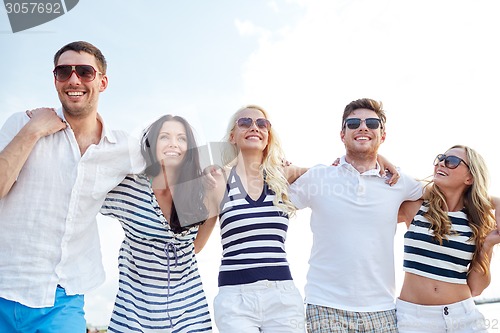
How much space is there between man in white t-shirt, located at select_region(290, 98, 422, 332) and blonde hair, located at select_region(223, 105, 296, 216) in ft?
0.82

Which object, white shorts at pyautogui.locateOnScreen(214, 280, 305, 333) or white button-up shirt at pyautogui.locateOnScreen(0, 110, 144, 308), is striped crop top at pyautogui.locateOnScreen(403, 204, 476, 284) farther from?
white button-up shirt at pyautogui.locateOnScreen(0, 110, 144, 308)

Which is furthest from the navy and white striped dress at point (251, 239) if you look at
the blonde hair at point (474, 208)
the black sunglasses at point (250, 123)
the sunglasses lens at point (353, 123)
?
the blonde hair at point (474, 208)

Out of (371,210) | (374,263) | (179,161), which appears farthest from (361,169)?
(179,161)

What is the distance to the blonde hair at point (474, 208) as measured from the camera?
6301 millimetres

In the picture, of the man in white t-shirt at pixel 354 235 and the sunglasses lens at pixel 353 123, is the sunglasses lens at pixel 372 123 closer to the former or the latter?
the man in white t-shirt at pixel 354 235

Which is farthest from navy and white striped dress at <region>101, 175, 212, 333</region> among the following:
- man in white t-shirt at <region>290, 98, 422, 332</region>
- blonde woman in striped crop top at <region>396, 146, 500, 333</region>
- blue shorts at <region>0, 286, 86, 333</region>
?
blonde woman in striped crop top at <region>396, 146, 500, 333</region>

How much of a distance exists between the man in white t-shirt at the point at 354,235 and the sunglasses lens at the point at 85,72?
2619 millimetres

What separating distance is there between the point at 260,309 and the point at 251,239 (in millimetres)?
744

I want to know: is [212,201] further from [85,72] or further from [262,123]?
[85,72]

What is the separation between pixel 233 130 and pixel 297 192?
1127 millimetres

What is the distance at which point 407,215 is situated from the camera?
6.64 metres

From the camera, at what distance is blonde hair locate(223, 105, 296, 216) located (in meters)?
6.02

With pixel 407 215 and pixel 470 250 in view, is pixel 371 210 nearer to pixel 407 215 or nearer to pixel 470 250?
pixel 407 215

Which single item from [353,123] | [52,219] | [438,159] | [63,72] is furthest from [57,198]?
[438,159]
